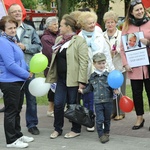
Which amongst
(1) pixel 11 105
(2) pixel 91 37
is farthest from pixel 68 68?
(1) pixel 11 105

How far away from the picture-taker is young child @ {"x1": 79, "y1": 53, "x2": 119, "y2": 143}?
217 inches

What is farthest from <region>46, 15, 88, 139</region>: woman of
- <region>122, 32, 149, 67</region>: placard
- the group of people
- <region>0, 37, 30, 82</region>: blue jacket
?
<region>122, 32, 149, 67</region>: placard

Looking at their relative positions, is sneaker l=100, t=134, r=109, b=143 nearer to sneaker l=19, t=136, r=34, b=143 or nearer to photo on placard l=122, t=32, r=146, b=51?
sneaker l=19, t=136, r=34, b=143

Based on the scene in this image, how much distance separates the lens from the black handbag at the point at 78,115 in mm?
5695

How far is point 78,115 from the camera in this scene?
18.7 ft

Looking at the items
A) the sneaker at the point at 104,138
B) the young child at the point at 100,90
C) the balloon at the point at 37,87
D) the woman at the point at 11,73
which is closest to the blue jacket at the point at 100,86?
the young child at the point at 100,90

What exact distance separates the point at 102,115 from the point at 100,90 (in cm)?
39

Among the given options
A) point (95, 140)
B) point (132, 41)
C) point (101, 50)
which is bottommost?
point (95, 140)

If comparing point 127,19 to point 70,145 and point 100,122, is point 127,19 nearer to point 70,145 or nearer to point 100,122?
point 100,122

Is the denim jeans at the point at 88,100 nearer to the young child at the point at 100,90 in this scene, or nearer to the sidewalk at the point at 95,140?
the sidewalk at the point at 95,140

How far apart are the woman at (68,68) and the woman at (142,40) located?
854 mm

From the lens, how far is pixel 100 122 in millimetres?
5621

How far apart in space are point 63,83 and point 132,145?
140 centimetres

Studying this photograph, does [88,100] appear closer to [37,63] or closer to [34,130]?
[34,130]
